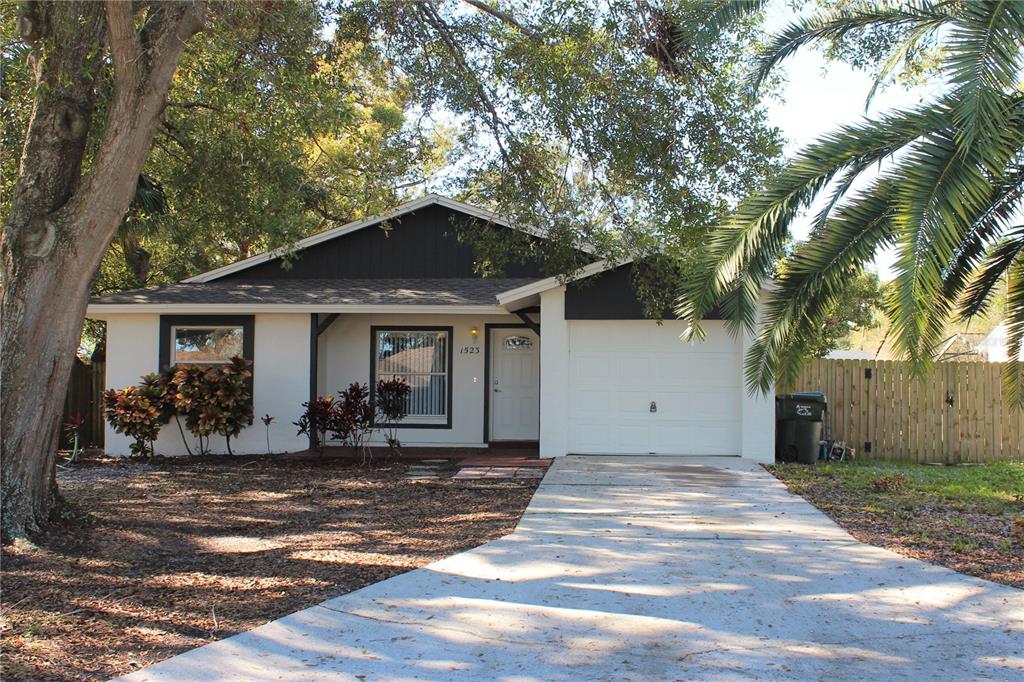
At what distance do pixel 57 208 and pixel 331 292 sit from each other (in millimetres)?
7203

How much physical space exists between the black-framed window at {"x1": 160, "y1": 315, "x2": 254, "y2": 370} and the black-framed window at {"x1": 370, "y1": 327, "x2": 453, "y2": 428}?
231cm

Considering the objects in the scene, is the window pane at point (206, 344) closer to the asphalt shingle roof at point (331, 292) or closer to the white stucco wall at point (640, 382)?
the asphalt shingle roof at point (331, 292)

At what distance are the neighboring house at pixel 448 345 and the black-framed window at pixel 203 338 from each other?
2cm

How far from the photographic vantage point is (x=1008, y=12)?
241 inches

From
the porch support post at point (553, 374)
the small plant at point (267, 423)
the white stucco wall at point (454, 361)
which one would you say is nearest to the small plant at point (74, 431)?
the small plant at point (267, 423)

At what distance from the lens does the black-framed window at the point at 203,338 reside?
14.8 meters

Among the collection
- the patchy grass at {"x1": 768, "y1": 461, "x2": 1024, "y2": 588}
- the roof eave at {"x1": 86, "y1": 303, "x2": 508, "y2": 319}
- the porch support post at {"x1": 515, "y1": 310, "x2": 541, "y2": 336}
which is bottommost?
the patchy grass at {"x1": 768, "y1": 461, "x2": 1024, "y2": 588}

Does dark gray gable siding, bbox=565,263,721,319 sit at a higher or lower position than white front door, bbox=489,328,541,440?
higher

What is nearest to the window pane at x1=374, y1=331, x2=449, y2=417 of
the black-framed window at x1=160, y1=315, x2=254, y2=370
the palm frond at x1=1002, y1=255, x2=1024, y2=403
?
the black-framed window at x1=160, y1=315, x2=254, y2=370

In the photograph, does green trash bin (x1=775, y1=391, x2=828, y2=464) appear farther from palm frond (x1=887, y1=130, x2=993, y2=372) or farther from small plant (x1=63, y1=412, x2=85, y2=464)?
small plant (x1=63, y1=412, x2=85, y2=464)

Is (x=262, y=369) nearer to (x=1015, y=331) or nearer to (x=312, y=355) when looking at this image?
(x=312, y=355)

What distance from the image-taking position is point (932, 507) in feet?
32.0

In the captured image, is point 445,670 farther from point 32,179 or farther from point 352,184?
point 352,184

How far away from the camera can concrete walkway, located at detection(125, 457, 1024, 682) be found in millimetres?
5000
